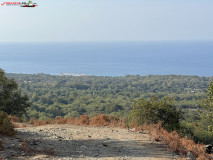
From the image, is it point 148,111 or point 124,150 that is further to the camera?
point 148,111

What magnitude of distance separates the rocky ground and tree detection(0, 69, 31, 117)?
24.5 ft

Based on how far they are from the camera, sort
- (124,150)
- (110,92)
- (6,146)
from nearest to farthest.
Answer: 1. (6,146)
2. (124,150)
3. (110,92)

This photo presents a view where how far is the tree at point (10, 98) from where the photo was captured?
16962 millimetres

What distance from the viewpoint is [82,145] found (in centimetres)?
853

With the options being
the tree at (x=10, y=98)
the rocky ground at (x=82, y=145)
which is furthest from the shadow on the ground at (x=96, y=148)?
the tree at (x=10, y=98)

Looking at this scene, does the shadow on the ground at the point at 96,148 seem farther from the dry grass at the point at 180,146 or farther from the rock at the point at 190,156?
the rock at the point at 190,156

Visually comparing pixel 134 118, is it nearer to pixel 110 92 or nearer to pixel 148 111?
pixel 148 111

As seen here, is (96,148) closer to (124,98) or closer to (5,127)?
(5,127)

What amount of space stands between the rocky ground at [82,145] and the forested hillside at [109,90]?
53537 mm

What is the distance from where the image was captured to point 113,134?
1045cm

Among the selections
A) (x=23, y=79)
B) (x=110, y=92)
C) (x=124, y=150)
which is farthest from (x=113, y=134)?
(x=23, y=79)

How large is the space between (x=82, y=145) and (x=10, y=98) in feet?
37.1

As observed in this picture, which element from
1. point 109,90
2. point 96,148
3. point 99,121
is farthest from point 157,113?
point 109,90

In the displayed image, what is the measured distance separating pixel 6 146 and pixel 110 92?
307 ft
